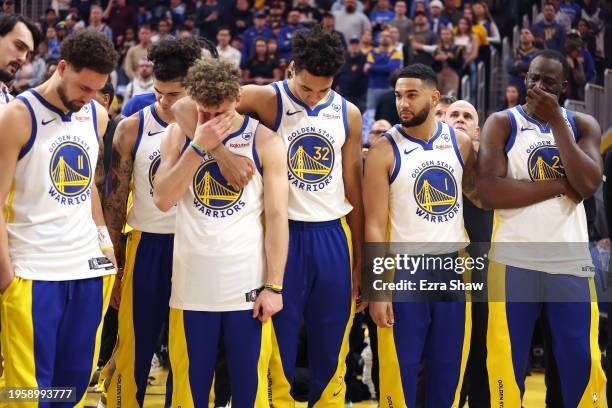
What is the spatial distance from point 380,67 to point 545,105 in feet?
28.4

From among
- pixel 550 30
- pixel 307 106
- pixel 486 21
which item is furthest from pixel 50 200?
pixel 486 21

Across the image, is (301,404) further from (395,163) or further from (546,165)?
(546,165)

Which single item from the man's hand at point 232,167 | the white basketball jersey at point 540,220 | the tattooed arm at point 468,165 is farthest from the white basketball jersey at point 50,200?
the white basketball jersey at point 540,220

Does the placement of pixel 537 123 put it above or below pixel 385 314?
above

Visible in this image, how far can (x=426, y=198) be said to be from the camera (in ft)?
16.3

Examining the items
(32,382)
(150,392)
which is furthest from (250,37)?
(32,382)

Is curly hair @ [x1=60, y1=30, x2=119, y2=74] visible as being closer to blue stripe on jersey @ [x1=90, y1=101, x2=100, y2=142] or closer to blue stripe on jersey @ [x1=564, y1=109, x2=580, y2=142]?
blue stripe on jersey @ [x1=90, y1=101, x2=100, y2=142]

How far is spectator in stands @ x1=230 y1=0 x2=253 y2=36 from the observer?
16.4 metres

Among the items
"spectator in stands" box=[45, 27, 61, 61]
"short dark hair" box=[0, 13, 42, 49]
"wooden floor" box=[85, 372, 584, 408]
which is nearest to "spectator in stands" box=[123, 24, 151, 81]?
"spectator in stands" box=[45, 27, 61, 61]

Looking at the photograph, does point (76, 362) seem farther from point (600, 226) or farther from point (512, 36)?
point (512, 36)

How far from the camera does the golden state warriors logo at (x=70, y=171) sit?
13.8 feet

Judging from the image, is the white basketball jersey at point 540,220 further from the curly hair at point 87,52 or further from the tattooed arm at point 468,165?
the curly hair at point 87,52

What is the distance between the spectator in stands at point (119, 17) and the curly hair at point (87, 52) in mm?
13038

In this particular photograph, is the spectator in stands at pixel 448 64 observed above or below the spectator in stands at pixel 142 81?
above
